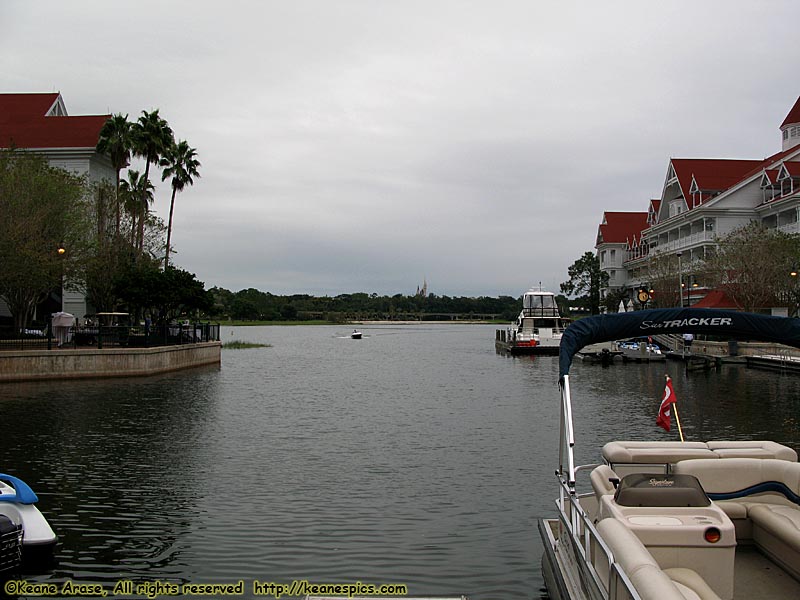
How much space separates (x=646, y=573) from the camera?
518 cm

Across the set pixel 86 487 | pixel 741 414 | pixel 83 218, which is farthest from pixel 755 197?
pixel 86 487

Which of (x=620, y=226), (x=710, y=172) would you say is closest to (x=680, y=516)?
(x=710, y=172)

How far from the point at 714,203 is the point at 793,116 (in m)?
18.4

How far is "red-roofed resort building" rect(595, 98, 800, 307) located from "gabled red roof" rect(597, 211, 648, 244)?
3212 mm

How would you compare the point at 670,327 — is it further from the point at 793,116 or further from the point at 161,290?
the point at 793,116

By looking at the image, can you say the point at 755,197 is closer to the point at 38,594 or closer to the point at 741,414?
the point at 741,414

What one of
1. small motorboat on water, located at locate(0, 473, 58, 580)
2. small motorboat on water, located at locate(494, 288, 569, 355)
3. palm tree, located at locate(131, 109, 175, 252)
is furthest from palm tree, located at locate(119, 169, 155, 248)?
small motorboat on water, located at locate(0, 473, 58, 580)

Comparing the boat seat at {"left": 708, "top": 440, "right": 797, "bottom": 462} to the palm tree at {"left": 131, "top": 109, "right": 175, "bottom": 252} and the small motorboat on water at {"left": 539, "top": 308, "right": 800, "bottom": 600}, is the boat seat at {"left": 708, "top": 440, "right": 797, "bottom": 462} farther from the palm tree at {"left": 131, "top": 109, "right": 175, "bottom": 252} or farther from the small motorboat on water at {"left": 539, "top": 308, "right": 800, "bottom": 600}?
the palm tree at {"left": 131, "top": 109, "right": 175, "bottom": 252}

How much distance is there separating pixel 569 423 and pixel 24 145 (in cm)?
5641

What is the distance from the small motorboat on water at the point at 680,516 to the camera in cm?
605

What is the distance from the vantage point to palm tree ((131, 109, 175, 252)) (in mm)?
50375

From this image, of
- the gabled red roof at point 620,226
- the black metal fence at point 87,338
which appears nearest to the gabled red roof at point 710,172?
the gabled red roof at point 620,226

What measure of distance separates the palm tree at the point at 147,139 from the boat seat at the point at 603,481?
4715cm

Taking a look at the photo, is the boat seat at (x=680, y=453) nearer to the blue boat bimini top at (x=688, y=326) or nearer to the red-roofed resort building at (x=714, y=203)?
the blue boat bimini top at (x=688, y=326)
